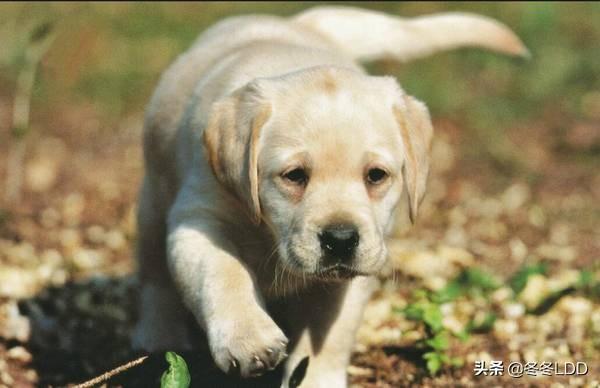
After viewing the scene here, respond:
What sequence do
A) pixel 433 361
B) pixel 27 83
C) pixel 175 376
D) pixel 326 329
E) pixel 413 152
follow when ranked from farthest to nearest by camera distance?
pixel 27 83 → pixel 433 361 → pixel 326 329 → pixel 413 152 → pixel 175 376

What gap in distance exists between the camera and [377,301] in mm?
6152

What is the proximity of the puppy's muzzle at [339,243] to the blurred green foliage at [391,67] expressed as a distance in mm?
5777

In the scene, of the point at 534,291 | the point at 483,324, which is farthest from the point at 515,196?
the point at 483,324

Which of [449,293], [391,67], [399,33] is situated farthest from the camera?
[391,67]

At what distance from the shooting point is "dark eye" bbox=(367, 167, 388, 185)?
4527 millimetres

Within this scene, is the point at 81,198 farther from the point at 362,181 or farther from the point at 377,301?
the point at 362,181

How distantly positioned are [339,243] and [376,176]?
0.41 m

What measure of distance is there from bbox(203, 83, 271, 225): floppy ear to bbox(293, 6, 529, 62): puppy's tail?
1712 millimetres

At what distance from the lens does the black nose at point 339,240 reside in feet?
13.9

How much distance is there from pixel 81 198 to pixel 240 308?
14.6 ft

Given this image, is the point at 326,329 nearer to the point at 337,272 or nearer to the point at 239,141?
the point at 337,272

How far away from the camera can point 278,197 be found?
452 centimetres

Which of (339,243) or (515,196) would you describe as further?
(515,196)

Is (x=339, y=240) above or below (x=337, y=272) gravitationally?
above
